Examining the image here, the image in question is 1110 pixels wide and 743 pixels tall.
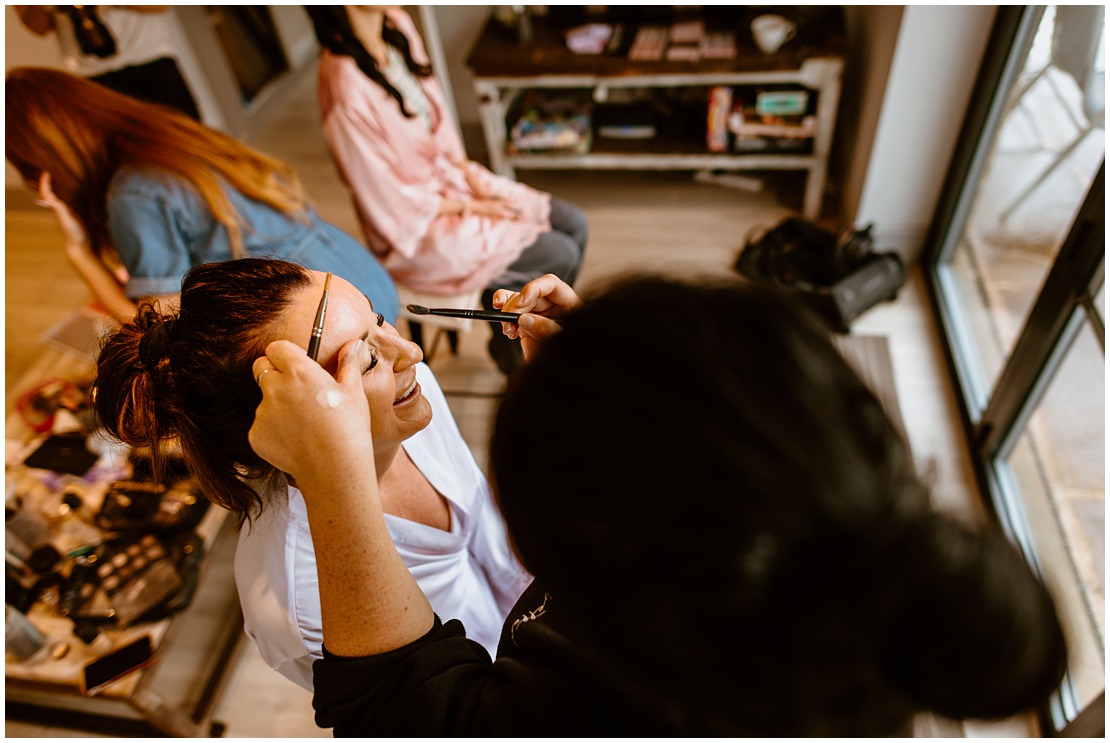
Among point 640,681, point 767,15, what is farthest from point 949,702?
point 767,15

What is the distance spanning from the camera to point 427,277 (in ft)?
6.63

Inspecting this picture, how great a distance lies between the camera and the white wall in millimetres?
2074

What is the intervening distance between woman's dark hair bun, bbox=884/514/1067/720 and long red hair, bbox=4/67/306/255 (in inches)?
63.6

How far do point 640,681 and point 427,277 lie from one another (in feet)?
5.42

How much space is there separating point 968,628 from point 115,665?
5.48 feet

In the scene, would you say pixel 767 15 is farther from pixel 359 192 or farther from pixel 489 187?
pixel 359 192

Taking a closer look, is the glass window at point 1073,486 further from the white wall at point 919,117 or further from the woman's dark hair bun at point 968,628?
the woman's dark hair bun at point 968,628

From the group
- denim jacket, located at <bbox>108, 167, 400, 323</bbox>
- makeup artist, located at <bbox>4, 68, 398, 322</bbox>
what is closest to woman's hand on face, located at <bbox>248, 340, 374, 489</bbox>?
denim jacket, located at <bbox>108, 167, 400, 323</bbox>

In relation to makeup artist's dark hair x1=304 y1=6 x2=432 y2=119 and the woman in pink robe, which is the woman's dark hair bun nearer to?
the woman in pink robe

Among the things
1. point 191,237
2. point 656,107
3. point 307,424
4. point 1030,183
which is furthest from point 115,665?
point 1030,183

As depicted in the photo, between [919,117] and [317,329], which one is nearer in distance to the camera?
[317,329]

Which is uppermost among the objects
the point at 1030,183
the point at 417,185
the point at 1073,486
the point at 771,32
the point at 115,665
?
the point at 771,32

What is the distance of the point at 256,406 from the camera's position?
90 cm

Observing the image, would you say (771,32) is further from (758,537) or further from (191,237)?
(758,537)
